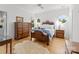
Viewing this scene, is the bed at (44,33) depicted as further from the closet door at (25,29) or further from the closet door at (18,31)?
the closet door at (18,31)

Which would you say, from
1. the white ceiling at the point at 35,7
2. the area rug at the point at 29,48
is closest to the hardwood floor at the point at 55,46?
the area rug at the point at 29,48

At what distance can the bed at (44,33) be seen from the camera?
180cm

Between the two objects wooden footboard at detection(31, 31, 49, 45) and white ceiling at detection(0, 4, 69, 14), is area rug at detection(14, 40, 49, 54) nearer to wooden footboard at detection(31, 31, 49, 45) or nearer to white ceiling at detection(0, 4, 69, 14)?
wooden footboard at detection(31, 31, 49, 45)

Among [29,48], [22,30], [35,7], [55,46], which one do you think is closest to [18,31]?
[22,30]

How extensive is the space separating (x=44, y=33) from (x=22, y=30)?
1.22 feet

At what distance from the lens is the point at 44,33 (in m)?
2.00

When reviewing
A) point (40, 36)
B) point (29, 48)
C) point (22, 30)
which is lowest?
point (29, 48)

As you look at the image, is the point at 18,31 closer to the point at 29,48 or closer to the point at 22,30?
the point at 22,30

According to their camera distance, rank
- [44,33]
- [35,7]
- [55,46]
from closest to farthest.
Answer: [35,7]
[55,46]
[44,33]

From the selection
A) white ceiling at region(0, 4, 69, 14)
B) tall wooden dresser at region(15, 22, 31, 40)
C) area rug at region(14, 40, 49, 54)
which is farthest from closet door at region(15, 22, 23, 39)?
white ceiling at region(0, 4, 69, 14)

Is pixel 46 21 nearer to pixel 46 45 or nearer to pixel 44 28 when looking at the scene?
pixel 44 28

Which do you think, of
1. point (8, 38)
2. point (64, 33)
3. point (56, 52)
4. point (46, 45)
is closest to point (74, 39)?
point (64, 33)

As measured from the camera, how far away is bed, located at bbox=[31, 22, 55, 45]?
1.80 m
